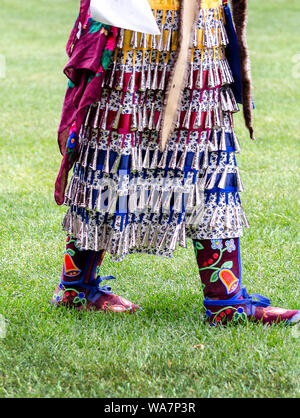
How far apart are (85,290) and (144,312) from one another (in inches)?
10.2

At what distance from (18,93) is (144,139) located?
5912mm

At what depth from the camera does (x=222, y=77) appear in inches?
103

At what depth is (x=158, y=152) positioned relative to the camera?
2.58 m

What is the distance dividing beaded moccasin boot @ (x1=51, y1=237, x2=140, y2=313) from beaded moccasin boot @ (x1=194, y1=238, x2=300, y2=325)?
14.7 inches

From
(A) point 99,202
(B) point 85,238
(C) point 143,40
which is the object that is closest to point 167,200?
(A) point 99,202

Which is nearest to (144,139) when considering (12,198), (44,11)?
(12,198)

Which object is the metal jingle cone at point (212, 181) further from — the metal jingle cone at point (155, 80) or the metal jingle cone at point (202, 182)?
the metal jingle cone at point (155, 80)

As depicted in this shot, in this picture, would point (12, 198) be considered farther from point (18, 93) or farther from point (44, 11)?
point (44, 11)

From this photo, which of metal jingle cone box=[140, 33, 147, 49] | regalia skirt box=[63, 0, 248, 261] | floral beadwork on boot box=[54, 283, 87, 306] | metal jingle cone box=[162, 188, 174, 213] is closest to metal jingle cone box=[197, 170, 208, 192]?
regalia skirt box=[63, 0, 248, 261]

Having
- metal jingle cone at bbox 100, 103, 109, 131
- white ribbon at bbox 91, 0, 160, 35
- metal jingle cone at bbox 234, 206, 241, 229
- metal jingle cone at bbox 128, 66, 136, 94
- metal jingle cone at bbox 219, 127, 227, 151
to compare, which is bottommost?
metal jingle cone at bbox 234, 206, 241, 229

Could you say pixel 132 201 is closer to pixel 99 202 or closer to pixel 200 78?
pixel 99 202

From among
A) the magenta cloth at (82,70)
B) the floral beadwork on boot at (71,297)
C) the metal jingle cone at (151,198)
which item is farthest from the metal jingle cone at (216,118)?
the floral beadwork on boot at (71,297)

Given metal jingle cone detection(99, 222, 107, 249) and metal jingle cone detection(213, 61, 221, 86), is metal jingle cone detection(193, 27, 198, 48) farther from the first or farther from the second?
metal jingle cone detection(99, 222, 107, 249)

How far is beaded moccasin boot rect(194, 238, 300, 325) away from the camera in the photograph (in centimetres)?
270
